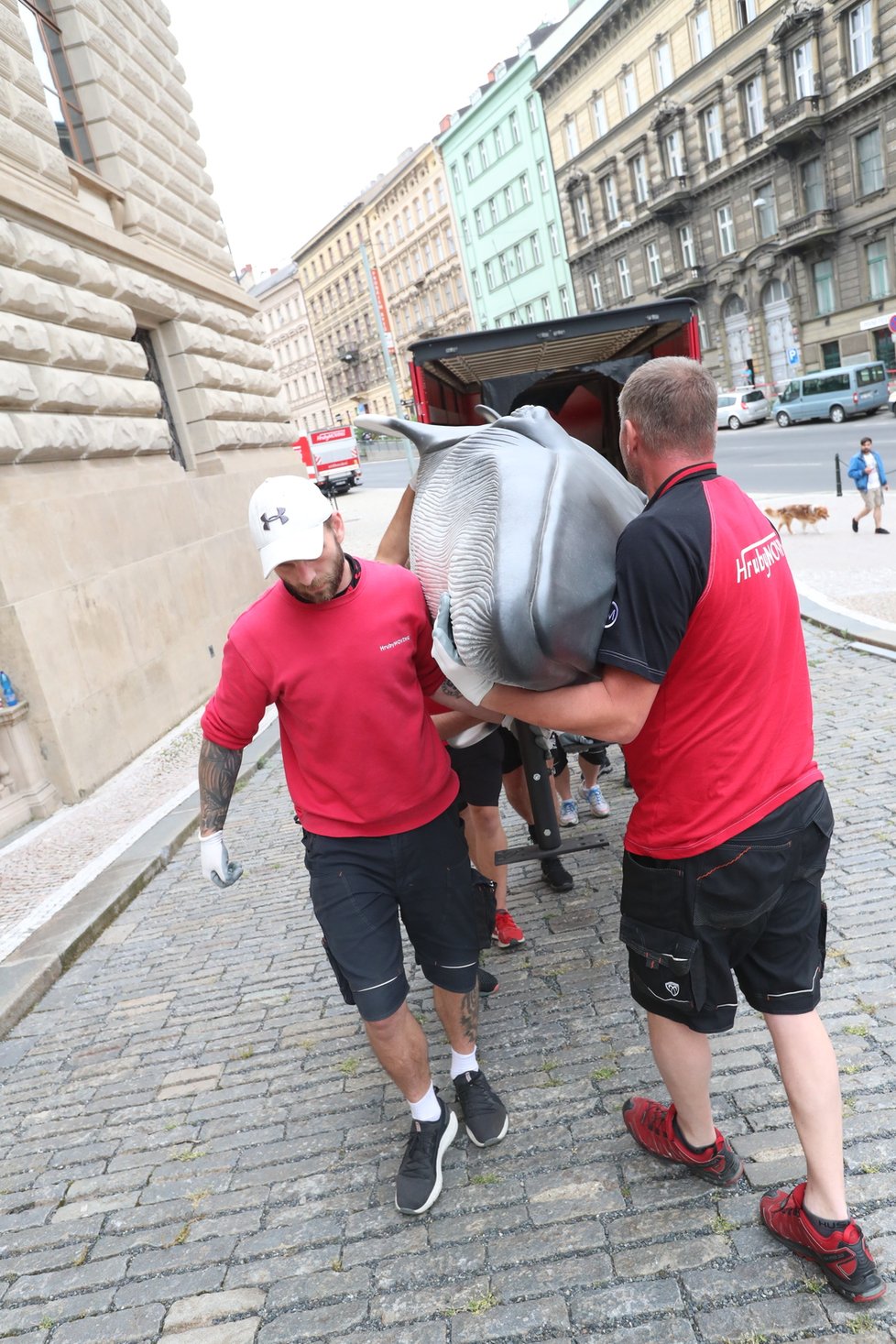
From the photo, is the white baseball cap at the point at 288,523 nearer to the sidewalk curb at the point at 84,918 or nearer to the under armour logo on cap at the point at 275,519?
the under armour logo on cap at the point at 275,519

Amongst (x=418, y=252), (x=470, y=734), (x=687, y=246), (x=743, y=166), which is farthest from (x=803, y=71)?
(x=470, y=734)

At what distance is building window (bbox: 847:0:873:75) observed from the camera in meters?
31.9

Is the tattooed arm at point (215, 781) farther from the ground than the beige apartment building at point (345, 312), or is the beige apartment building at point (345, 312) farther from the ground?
the beige apartment building at point (345, 312)

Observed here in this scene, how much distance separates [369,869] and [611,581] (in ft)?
3.97

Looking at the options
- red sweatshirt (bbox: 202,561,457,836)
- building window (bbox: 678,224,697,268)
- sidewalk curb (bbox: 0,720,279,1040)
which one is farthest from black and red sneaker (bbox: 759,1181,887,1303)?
building window (bbox: 678,224,697,268)

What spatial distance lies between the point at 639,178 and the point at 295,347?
53906mm

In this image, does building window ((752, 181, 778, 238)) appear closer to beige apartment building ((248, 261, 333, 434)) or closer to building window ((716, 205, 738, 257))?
building window ((716, 205, 738, 257))

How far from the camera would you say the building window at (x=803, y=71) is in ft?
113

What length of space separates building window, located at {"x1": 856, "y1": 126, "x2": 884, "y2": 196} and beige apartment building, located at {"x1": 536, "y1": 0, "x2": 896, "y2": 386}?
0.20 ft

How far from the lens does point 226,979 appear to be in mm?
4348

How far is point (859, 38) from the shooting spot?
107 feet

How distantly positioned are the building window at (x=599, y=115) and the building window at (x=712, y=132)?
23.6ft

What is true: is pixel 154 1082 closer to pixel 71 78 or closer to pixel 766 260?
pixel 71 78

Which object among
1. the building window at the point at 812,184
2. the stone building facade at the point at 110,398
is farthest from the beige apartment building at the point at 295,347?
the stone building facade at the point at 110,398
